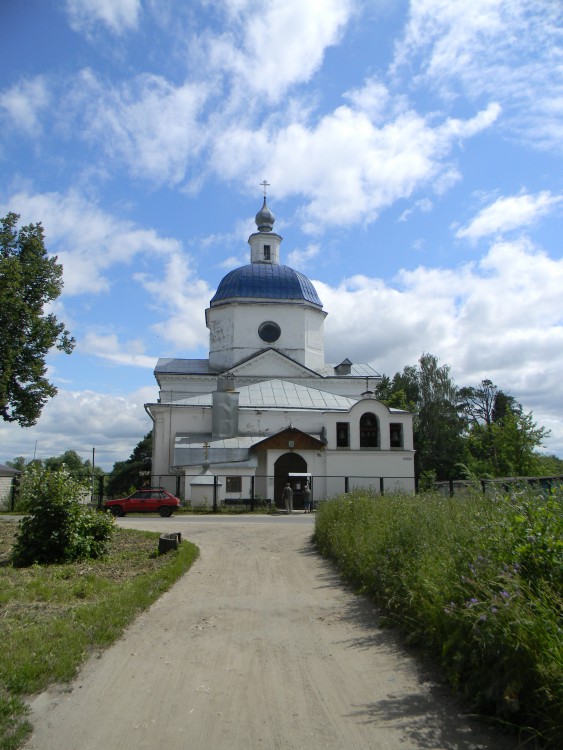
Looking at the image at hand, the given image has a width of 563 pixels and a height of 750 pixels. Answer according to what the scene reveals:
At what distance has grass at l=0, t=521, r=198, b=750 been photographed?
4871 mm

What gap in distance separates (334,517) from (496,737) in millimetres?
9319

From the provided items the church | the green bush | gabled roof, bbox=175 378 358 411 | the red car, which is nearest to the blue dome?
the church

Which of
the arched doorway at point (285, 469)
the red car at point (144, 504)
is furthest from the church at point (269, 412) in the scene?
the red car at point (144, 504)

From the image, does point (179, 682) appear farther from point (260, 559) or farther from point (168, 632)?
point (260, 559)

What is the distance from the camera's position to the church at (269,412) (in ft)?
100

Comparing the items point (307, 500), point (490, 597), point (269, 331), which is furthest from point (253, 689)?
point (269, 331)

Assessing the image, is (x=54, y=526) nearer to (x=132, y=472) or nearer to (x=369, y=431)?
(x=369, y=431)

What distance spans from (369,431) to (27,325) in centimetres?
1749

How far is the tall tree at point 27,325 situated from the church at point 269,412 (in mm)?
7006

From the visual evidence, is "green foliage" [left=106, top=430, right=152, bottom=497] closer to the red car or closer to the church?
the church

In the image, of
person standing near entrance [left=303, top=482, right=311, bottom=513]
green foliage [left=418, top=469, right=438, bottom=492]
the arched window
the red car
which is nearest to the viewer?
green foliage [left=418, top=469, right=438, bottom=492]

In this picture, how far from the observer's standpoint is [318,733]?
4156 mm

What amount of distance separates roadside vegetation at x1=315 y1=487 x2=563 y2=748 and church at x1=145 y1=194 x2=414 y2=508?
65.0 feet

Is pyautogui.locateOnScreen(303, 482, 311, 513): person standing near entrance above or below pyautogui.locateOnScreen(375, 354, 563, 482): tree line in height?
below
